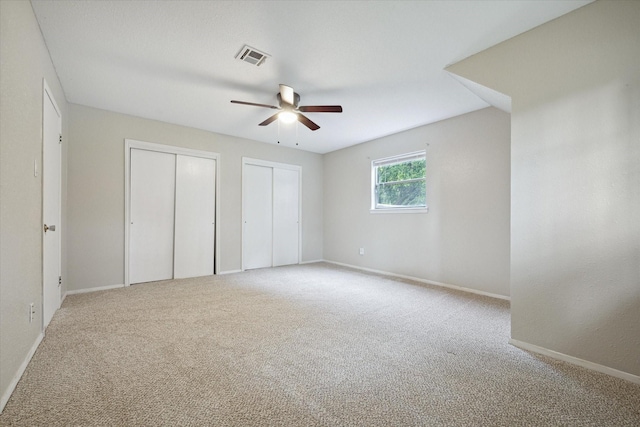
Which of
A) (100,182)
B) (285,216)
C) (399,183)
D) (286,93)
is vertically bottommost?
(285,216)

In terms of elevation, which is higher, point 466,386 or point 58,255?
point 58,255

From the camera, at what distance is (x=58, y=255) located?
9.82 ft

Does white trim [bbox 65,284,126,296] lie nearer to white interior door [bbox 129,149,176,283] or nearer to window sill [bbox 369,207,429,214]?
white interior door [bbox 129,149,176,283]

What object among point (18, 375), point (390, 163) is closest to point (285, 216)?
point (390, 163)

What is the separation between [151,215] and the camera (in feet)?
13.7

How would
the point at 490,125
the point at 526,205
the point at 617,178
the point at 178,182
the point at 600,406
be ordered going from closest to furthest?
1. the point at 600,406
2. the point at 617,178
3. the point at 526,205
4. the point at 490,125
5. the point at 178,182

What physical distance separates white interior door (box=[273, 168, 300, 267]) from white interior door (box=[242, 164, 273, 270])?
112 mm

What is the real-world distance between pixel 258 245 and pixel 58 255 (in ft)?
9.50

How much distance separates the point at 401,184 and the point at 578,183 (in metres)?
2.90

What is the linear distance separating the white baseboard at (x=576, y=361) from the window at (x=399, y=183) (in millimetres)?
2426

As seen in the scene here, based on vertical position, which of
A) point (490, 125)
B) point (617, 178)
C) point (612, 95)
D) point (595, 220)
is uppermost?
point (490, 125)

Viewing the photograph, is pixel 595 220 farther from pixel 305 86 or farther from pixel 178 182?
pixel 178 182

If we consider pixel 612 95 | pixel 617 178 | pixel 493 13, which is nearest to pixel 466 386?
pixel 617 178

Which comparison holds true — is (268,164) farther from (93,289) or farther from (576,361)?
(576,361)
